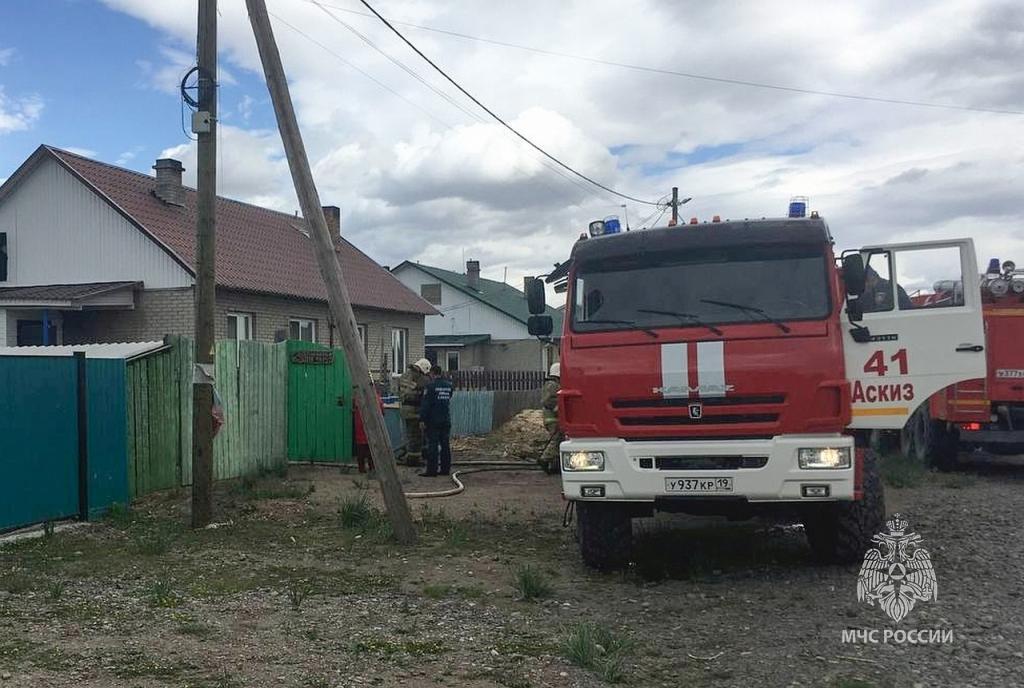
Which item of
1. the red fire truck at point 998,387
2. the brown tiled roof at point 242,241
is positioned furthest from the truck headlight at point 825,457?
the brown tiled roof at point 242,241

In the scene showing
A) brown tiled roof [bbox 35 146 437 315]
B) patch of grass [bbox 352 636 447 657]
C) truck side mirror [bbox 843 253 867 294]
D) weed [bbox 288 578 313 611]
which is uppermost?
brown tiled roof [bbox 35 146 437 315]

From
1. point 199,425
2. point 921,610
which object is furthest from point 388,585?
point 921,610

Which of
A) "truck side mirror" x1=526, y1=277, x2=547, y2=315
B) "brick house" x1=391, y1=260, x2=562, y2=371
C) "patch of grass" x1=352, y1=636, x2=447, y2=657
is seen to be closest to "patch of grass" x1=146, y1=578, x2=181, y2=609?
"patch of grass" x1=352, y1=636, x2=447, y2=657

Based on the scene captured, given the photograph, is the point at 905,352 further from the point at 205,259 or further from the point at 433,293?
the point at 433,293

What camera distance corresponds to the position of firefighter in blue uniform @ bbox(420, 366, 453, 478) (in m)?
12.7

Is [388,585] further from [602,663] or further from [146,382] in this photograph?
[146,382]

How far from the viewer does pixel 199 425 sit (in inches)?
345

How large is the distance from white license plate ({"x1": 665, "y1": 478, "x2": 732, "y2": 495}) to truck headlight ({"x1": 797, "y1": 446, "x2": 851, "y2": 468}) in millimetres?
505

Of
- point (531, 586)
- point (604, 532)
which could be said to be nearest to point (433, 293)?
point (604, 532)

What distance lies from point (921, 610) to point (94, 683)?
4845 millimetres

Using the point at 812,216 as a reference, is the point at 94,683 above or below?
below

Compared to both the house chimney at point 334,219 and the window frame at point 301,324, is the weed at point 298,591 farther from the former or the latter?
the house chimney at point 334,219

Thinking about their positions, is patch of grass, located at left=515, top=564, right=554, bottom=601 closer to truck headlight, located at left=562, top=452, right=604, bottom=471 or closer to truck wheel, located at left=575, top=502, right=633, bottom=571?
truck wheel, located at left=575, top=502, right=633, bottom=571

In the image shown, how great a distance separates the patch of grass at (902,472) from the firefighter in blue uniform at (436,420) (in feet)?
19.0
